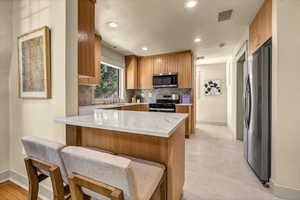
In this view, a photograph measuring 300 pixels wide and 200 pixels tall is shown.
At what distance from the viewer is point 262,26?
6.85 feet

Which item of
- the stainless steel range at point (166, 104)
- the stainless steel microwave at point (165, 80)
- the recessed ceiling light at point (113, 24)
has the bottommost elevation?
the stainless steel range at point (166, 104)

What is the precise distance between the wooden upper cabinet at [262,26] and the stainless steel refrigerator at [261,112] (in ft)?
0.61

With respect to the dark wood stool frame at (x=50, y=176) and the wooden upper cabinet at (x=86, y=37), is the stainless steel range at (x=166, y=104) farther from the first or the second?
the dark wood stool frame at (x=50, y=176)

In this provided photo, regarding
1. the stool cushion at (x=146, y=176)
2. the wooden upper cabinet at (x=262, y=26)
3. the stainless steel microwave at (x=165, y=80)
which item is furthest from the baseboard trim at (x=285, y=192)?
the stainless steel microwave at (x=165, y=80)

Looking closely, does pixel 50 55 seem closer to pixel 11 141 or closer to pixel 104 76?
pixel 11 141

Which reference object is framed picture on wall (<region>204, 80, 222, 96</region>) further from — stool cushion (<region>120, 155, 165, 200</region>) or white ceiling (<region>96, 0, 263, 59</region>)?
stool cushion (<region>120, 155, 165, 200</region>)

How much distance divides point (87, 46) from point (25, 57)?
77 cm

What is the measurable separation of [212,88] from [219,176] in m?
4.46

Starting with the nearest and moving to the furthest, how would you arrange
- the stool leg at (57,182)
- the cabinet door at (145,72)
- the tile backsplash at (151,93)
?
the stool leg at (57,182), the tile backsplash at (151,93), the cabinet door at (145,72)

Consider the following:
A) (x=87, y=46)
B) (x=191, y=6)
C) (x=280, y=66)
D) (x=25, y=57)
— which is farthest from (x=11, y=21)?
(x=280, y=66)

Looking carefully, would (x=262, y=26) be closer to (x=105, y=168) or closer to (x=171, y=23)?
(x=171, y=23)

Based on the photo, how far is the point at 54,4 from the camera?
1.43 m

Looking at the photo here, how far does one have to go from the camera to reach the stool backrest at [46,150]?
2.93ft

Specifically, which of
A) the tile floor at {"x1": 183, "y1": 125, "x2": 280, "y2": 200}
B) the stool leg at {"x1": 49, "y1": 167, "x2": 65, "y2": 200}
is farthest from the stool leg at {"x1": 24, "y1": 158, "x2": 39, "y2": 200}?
the tile floor at {"x1": 183, "y1": 125, "x2": 280, "y2": 200}
